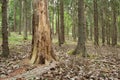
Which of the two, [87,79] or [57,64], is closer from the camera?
[87,79]

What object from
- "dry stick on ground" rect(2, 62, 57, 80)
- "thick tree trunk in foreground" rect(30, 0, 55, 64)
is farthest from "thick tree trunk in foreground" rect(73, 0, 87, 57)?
"dry stick on ground" rect(2, 62, 57, 80)

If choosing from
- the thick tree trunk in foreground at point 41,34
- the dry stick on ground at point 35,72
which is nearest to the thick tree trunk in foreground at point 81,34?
the thick tree trunk in foreground at point 41,34

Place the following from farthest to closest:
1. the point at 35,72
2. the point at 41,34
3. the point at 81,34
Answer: the point at 81,34 → the point at 41,34 → the point at 35,72

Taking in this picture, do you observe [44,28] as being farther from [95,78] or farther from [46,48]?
[95,78]

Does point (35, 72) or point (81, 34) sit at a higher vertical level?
point (81, 34)

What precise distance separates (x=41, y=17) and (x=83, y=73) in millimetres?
3518

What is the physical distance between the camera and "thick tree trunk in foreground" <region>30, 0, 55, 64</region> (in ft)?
37.2

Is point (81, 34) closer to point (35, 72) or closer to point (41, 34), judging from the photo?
point (41, 34)

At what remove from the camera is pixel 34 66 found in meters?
10.5

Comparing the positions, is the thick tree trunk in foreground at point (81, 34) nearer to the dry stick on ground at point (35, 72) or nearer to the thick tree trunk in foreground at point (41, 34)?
the thick tree trunk in foreground at point (41, 34)

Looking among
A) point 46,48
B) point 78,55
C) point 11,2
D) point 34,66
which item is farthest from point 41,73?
point 11,2

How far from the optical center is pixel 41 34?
11.5m

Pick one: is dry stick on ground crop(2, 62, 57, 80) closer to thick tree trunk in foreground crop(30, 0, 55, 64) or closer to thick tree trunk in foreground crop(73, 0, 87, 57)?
thick tree trunk in foreground crop(30, 0, 55, 64)

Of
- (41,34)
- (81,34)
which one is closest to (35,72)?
(41,34)
